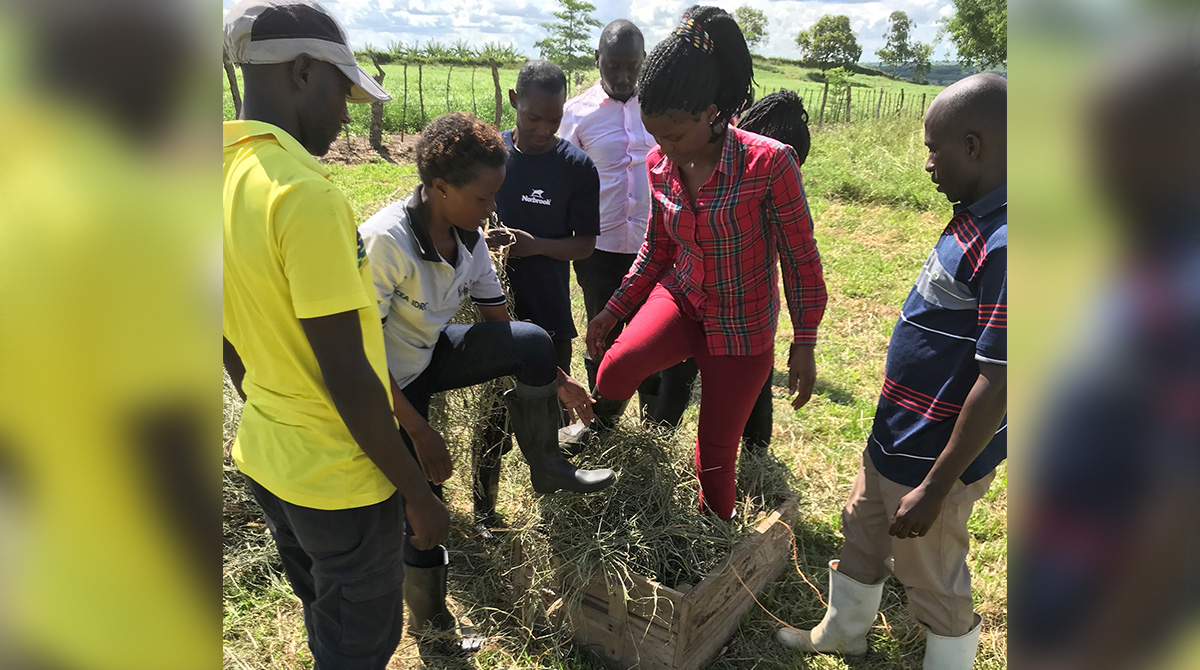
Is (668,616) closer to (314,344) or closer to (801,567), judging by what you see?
(801,567)

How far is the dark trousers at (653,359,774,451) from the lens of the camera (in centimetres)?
346

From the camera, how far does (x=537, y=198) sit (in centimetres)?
342

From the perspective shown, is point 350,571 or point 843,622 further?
point 843,622

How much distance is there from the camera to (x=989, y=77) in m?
1.93

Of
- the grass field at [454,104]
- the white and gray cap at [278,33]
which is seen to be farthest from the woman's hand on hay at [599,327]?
the grass field at [454,104]

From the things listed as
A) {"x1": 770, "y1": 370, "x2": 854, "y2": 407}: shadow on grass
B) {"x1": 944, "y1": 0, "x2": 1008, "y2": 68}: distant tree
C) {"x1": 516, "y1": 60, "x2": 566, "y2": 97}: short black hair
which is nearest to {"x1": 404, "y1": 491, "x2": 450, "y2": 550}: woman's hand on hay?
{"x1": 516, "y1": 60, "x2": 566, "y2": 97}: short black hair

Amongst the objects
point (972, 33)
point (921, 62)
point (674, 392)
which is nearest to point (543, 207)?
point (674, 392)

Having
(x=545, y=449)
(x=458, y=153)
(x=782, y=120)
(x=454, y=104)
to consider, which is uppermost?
(x=454, y=104)

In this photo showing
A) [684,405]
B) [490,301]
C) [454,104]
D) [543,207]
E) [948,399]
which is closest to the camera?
[948,399]

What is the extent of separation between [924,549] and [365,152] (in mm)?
15632

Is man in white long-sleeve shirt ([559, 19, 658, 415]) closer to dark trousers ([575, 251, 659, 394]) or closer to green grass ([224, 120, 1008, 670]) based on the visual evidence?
dark trousers ([575, 251, 659, 394])

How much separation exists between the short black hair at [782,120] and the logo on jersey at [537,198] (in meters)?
1.12

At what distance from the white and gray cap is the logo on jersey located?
1907 mm
